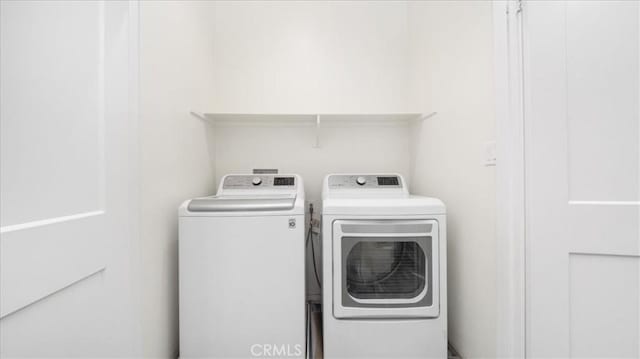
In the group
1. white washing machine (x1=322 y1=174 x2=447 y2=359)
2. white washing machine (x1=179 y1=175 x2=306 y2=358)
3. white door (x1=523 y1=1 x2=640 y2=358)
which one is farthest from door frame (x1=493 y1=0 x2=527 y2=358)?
white washing machine (x1=179 y1=175 x2=306 y2=358)

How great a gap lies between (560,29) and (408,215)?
978 mm

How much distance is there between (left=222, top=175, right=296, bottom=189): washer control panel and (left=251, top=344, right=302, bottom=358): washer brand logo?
0.89 m

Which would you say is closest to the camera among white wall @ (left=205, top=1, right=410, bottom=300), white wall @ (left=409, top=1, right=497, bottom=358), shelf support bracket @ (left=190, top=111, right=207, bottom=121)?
white wall @ (left=409, top=1, right=497, bottom=358)

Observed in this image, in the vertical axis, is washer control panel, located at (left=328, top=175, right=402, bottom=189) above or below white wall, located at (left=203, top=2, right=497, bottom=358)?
below

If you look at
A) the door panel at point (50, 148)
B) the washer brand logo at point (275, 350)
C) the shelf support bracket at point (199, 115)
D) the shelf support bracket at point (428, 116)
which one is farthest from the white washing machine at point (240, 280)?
the shelf support bracket at point (428, 116)

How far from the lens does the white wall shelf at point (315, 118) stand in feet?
6.20

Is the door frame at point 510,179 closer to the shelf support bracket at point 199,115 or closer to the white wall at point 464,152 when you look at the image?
the white wall at point 464,152

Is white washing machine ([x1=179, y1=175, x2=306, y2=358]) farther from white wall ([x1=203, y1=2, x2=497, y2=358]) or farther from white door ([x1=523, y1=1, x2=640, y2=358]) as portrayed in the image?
white door ([x1=523, y1=1, x2=640, y2=358])

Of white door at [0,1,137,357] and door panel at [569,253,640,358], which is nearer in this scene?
white door at [0,1,137,357]

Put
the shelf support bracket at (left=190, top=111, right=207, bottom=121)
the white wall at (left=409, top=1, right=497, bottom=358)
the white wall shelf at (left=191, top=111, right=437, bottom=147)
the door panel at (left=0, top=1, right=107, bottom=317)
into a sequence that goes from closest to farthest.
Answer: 1. the door panel at (left=0, top=1, right=107, bottom=317)
2. the white wall at (left=409, top=1, right=497, bottom=358)
3. the shelf support bracket at (left=190, top=111, right=207, bottom=121)
4. the white wall shelf at (left=191, top=111, right=437, bottom=147)

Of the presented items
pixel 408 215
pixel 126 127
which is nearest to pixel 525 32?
pixel 408 215

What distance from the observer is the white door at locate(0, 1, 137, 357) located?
0.66 meters

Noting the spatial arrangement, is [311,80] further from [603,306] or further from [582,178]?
[603,306]

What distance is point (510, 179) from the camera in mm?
1160
